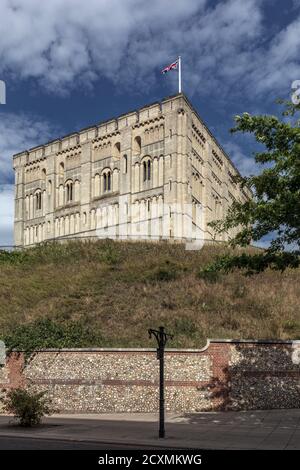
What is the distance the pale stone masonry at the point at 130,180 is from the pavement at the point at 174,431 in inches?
1403

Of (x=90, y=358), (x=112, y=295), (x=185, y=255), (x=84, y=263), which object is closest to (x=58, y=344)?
(x=90, y=358)

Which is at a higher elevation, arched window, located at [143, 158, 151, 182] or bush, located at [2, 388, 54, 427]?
arched window, located at [143, 158, 151, 182]

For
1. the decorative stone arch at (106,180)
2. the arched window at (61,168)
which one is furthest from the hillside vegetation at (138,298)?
the arched window at (61,168)

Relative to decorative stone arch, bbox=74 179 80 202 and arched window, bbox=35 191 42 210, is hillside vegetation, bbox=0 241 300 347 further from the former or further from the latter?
arched window, bbox=35 191 42 210

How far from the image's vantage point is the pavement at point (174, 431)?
1288cm

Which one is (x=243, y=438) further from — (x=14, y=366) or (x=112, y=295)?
(x=112, y=295)

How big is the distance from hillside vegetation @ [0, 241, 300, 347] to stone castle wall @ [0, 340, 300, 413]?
→ 2.12m

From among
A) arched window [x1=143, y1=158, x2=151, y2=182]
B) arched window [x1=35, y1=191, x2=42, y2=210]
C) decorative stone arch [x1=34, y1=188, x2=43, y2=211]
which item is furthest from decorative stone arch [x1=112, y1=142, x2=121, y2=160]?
arched window [x1=35, y1=191, x2=42, y2=210]

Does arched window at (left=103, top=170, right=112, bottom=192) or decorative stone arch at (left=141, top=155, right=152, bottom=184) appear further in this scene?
arched window at (left=103, top=170, right=112, bottom=192)

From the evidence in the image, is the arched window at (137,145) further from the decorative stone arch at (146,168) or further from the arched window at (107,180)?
the arched window at (107,180)

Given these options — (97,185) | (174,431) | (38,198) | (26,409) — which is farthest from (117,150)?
(174,431)

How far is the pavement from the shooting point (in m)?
12.9

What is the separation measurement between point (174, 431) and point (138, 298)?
17152 millimetres

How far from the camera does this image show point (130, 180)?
60344 millimetres
